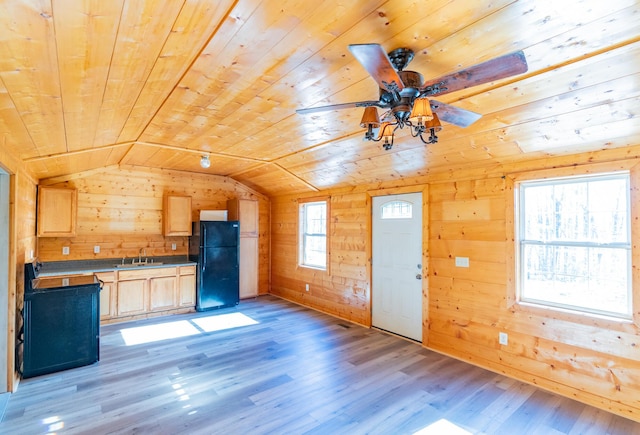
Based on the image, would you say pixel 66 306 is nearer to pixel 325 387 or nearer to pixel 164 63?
pixel 325 387

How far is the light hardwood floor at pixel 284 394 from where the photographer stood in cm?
268

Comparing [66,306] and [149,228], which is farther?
[149,228]

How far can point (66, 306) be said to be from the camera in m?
3.65

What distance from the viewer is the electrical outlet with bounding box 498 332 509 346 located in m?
3.60

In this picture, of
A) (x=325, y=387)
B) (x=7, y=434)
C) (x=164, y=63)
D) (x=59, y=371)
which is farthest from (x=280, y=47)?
(x=59, y=371)

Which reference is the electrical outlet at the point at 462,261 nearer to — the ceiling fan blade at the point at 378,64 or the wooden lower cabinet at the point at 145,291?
the ceiling fan blade at the point at 378,64

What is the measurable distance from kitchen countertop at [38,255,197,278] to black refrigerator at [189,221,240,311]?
28 cm

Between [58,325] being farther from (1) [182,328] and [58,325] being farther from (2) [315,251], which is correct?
(2) [315,251]

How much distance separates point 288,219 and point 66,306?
13.1 feet

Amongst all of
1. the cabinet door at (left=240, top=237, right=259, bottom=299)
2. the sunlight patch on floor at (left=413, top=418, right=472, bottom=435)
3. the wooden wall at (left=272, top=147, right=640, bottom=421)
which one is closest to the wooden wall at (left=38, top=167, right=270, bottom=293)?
the cabinet door at (left=240, top=237, right=259, bottom=299)

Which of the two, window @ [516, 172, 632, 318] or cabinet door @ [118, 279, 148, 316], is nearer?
window @ [516, 172, 632, 318]

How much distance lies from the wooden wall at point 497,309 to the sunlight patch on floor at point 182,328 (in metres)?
1.94

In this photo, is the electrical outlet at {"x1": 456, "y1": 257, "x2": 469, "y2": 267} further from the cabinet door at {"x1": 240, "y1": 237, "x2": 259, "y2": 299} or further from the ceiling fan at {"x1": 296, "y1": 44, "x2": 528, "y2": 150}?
the cabinet door at {"x1": 240, "y1": 237, "x2": 259, "y2": 299}

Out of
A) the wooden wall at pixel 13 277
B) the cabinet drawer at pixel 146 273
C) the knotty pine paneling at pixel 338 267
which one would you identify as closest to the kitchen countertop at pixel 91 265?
the cabinet drawer at pixel 146 273
